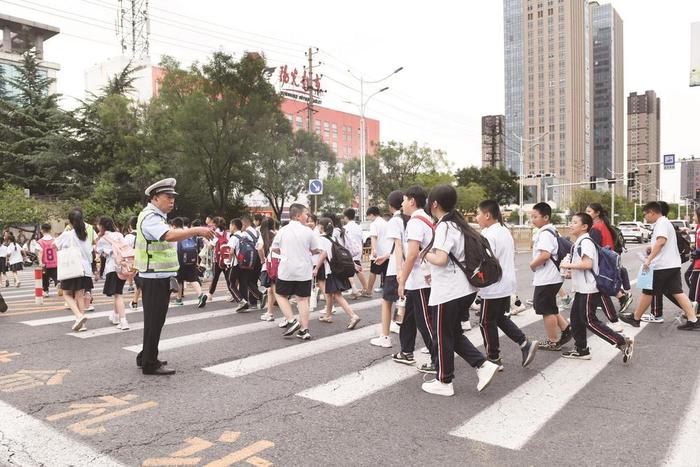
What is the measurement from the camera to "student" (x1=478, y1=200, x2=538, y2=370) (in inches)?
218

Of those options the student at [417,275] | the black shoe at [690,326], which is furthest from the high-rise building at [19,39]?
the black shoe at [690,326]

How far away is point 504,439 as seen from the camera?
383 cm

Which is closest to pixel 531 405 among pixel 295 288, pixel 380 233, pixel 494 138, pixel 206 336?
pixel 295 288

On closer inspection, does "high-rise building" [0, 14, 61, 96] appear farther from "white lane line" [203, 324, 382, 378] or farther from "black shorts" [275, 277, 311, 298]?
"white lane line" [203, 324, 382, 378]

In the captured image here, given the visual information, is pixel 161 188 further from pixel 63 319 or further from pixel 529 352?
pixel 63 319

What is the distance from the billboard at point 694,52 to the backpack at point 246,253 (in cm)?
2906

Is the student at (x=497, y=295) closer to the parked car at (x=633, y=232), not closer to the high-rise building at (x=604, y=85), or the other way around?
the parked car at (x=633, y=232)

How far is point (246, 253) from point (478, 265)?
19.3 ft

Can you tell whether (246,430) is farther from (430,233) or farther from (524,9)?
(524,9)

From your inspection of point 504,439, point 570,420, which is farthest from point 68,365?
point 570,420

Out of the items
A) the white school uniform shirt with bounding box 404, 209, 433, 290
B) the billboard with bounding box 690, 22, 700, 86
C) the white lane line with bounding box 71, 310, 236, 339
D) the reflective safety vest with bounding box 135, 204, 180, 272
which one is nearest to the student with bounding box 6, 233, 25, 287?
the white lane line with bounding box 71, 310, 236, 339

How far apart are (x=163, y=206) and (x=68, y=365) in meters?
2.10

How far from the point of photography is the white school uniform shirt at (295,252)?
7.12m

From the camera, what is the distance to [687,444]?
3754 mm
